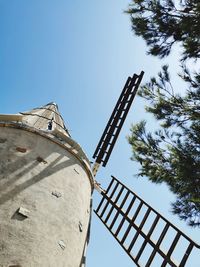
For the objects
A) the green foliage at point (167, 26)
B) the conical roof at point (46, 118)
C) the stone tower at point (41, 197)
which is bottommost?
the stone tower at point (41, 197)

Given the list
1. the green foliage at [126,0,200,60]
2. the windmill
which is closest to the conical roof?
the windmill

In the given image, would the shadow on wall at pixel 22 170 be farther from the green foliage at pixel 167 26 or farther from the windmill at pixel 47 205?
the green foliage at pixel 167 26

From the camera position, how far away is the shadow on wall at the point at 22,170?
14.8 feet

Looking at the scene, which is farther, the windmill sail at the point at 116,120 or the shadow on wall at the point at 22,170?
the windmill sail at the point at 116,120

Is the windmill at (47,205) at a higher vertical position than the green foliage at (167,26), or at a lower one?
lower

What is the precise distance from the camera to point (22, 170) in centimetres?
486

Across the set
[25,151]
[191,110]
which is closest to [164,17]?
[191,110]

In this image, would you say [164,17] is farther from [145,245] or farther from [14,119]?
[145,245]

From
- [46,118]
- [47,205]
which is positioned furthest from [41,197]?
[46,118]

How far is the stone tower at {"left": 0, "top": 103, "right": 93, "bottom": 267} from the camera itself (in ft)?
13.5

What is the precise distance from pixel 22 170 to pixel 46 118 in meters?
2.94

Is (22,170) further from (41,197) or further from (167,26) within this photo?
(167,26)

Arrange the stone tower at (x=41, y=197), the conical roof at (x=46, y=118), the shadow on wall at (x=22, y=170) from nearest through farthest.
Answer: the stone tower at (x=41, y=197)
the shadow on wall at (x=22, y=170)
the conical roof at (x=46, y=118)

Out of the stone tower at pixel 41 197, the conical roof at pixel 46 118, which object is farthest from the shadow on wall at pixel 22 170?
the conical roof at pixel 46 118
